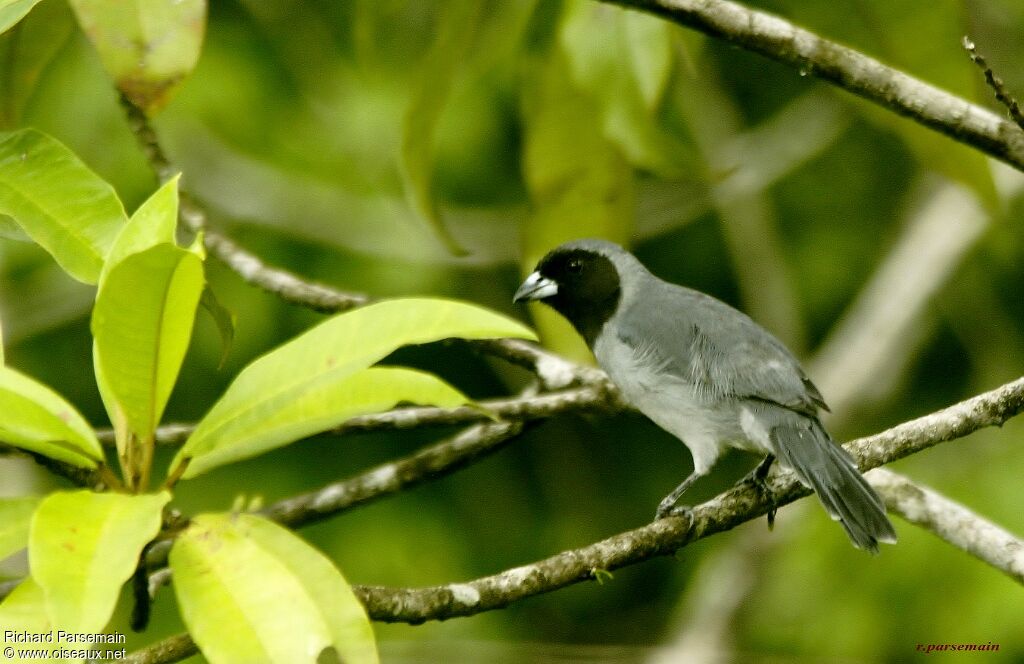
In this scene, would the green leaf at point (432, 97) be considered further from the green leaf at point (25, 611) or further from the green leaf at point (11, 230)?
the green leaf at point (25, 611)

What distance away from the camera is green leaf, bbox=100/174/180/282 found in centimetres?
184

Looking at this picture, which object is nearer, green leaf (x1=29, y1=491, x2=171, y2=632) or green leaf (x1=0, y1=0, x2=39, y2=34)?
green leaf (x1=29, y1=491, x2=171, y2=632)

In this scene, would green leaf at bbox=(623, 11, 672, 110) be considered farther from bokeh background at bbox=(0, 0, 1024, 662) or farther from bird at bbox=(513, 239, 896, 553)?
bokeh background at bbox=(0, 0, 1024, 662)

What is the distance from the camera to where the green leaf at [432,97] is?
9.78ft

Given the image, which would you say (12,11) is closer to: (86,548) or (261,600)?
(86,548)

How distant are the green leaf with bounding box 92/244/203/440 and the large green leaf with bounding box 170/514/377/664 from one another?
236 millimetres

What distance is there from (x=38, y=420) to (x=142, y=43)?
81cm

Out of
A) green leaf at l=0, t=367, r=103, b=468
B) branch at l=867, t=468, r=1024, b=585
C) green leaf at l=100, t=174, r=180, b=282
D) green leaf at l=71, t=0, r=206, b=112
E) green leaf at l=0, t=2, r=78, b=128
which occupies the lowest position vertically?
branch at l=867, t=468, r=1024, b=585

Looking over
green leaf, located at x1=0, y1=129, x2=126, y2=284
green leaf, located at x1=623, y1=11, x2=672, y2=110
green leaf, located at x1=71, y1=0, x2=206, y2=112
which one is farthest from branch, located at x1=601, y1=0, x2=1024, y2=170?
green leaf, located at x1=0, y1=129, x2=126, y2=284

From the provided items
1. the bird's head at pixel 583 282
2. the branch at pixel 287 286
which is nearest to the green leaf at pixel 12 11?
the branch at pixel 287 286

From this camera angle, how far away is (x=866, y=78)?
243 cm

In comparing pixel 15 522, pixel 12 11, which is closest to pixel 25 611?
pixel 15 522

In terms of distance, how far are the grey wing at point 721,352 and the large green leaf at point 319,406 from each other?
1452mm

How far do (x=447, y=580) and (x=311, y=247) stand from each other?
169cm
